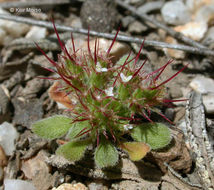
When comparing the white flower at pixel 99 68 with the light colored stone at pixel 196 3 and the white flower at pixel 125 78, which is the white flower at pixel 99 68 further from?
the light colored stone at pixel 196 3

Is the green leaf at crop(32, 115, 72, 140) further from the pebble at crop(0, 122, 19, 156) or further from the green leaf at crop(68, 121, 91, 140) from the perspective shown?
the pebble at crop(0, 122, 19, 156)

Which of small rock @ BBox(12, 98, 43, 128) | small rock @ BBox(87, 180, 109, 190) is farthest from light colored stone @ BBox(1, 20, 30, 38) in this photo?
small rock @ BBox(87, 180, 109, 190)

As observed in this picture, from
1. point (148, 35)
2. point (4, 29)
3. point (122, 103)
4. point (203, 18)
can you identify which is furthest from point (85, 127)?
point (203, 18)

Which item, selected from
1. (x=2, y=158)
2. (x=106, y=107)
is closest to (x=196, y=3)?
(x=106, y=107)

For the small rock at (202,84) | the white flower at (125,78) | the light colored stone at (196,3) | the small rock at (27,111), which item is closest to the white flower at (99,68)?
the white flower at (125,78)

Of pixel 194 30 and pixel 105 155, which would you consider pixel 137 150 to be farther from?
pixel 194 30

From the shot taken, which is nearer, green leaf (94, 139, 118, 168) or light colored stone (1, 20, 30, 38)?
green leaf (94, 139, 118, 168)
